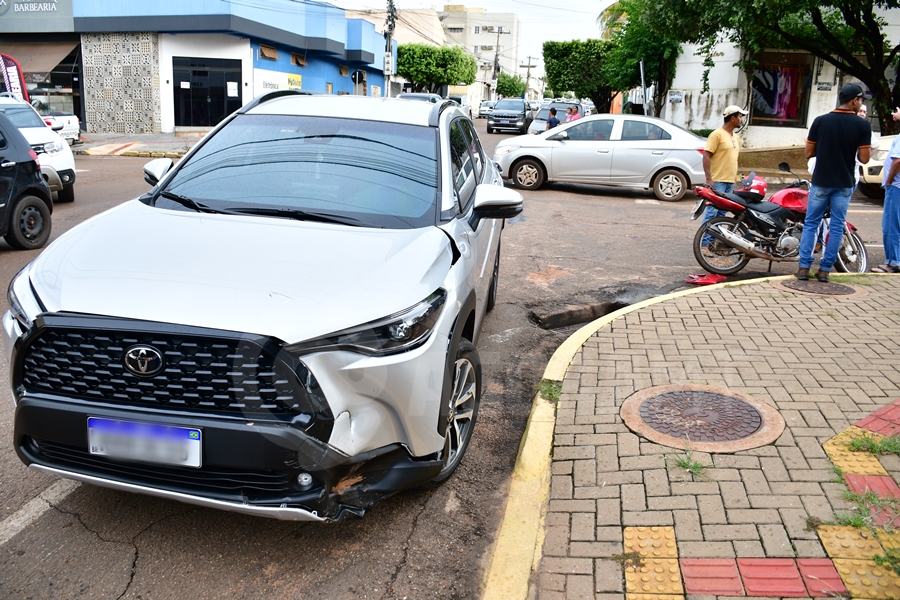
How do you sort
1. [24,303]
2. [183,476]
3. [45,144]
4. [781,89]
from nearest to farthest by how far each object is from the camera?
1. [183,476]
2. [24,303]
3. [45,144]
4. [781,89]

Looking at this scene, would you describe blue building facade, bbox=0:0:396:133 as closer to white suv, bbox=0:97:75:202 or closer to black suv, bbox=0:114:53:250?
white suv, bbox=0:97:75:202

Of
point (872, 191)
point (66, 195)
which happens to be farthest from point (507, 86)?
point (66, 195)

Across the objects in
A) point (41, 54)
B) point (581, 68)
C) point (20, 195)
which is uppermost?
point (581, 68)

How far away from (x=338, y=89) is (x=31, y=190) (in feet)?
118

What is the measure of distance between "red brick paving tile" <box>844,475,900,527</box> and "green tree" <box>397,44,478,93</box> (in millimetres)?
55817

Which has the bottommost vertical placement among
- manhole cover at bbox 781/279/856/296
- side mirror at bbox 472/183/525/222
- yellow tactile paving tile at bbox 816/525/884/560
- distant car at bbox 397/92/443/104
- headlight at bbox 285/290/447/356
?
yellow tactile paving tile at bbox 816/525/884/560

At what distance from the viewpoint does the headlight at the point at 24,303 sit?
2.84 metres

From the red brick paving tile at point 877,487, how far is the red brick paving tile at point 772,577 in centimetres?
55

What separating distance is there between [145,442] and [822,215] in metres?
6.57

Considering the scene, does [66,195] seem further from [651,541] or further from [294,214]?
[651,541]

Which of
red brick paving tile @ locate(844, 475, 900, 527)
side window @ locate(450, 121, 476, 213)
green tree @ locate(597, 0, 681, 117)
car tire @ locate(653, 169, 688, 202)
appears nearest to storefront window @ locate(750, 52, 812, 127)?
green tree @ locate(597, 0, 681, 117)

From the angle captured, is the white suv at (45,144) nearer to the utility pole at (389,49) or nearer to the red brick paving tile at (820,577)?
the red brick paving tile at (820,577)

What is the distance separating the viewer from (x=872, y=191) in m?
14.3

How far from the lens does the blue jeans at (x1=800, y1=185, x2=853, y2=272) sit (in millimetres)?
6957
